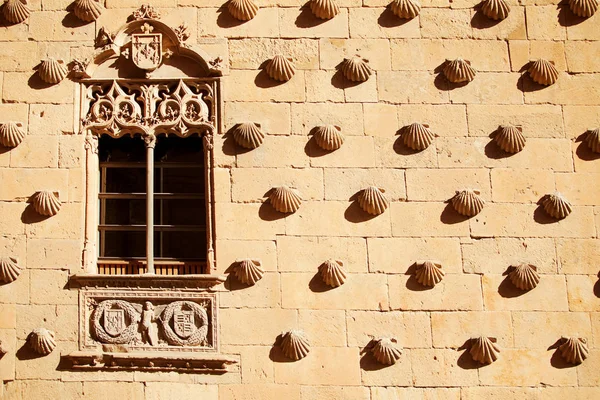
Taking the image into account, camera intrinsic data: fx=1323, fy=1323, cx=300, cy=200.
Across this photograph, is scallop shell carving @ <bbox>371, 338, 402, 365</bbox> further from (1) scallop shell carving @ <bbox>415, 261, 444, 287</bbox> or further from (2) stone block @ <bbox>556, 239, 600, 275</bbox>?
(2) stone block @ <bbox>556, 239, 600, 275</bbox>

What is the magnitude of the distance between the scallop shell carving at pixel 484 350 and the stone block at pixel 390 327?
1.51 feet

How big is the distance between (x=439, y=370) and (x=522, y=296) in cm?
119

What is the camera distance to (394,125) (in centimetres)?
1428

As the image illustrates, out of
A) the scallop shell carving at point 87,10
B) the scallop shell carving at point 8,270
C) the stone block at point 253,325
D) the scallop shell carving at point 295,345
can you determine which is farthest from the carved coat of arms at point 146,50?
the scallop shell carving at point 295,345

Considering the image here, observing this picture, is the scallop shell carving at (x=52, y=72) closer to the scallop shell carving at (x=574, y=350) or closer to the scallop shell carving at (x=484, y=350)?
the scallop shell carving at (x=484, y=350)

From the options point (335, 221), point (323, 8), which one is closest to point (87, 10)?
point (323, 8)

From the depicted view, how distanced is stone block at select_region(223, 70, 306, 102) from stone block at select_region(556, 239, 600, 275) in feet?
10.5

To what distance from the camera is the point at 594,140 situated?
1425cm

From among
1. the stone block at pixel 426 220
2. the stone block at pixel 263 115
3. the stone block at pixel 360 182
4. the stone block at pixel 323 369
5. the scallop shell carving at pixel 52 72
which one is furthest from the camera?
the scallop shell carving at pixel 52 72

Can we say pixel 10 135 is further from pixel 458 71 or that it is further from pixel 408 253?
pixel 458 71

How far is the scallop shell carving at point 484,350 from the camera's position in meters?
13.3

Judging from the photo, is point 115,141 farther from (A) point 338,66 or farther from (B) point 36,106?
(A) point 338,66

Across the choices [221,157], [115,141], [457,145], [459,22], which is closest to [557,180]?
[457,145]

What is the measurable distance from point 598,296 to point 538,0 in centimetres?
356
